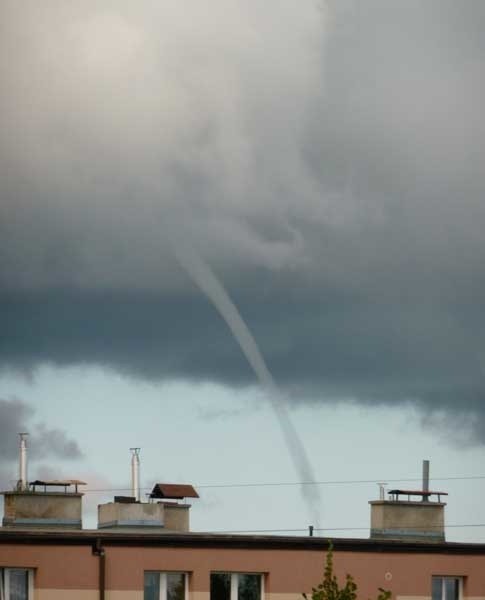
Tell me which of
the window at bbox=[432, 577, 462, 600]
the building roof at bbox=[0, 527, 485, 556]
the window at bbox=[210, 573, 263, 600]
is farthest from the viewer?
the window at bbox=[432, 577, 462, 600]

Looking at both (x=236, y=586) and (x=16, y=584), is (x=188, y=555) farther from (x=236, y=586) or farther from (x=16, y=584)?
(x=16, y=584)

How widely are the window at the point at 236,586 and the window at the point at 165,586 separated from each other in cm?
91

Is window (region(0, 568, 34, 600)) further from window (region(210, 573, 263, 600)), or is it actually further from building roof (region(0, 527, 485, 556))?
window (region(210, 573, 263, 600))

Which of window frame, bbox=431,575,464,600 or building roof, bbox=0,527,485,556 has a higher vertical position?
building roof, bbox=0,527,485,556

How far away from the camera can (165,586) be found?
4831cm

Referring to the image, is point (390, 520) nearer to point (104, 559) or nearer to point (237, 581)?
point (237, 581)

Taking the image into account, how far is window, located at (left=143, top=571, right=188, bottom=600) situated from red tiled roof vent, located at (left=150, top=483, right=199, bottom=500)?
5.12 meters

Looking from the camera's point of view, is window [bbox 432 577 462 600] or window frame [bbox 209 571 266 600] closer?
window frame [bbox 209 571 266 600]

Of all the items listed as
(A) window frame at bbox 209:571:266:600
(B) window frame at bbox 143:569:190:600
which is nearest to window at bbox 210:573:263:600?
(A) window frame at bbox 209:571:266:600

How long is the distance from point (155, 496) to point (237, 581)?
5847 millimetres

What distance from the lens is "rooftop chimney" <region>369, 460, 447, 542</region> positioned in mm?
53250

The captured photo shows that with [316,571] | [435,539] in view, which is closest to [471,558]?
[435,539]

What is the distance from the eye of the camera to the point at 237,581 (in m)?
48.9

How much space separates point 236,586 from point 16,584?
21.9 feet
